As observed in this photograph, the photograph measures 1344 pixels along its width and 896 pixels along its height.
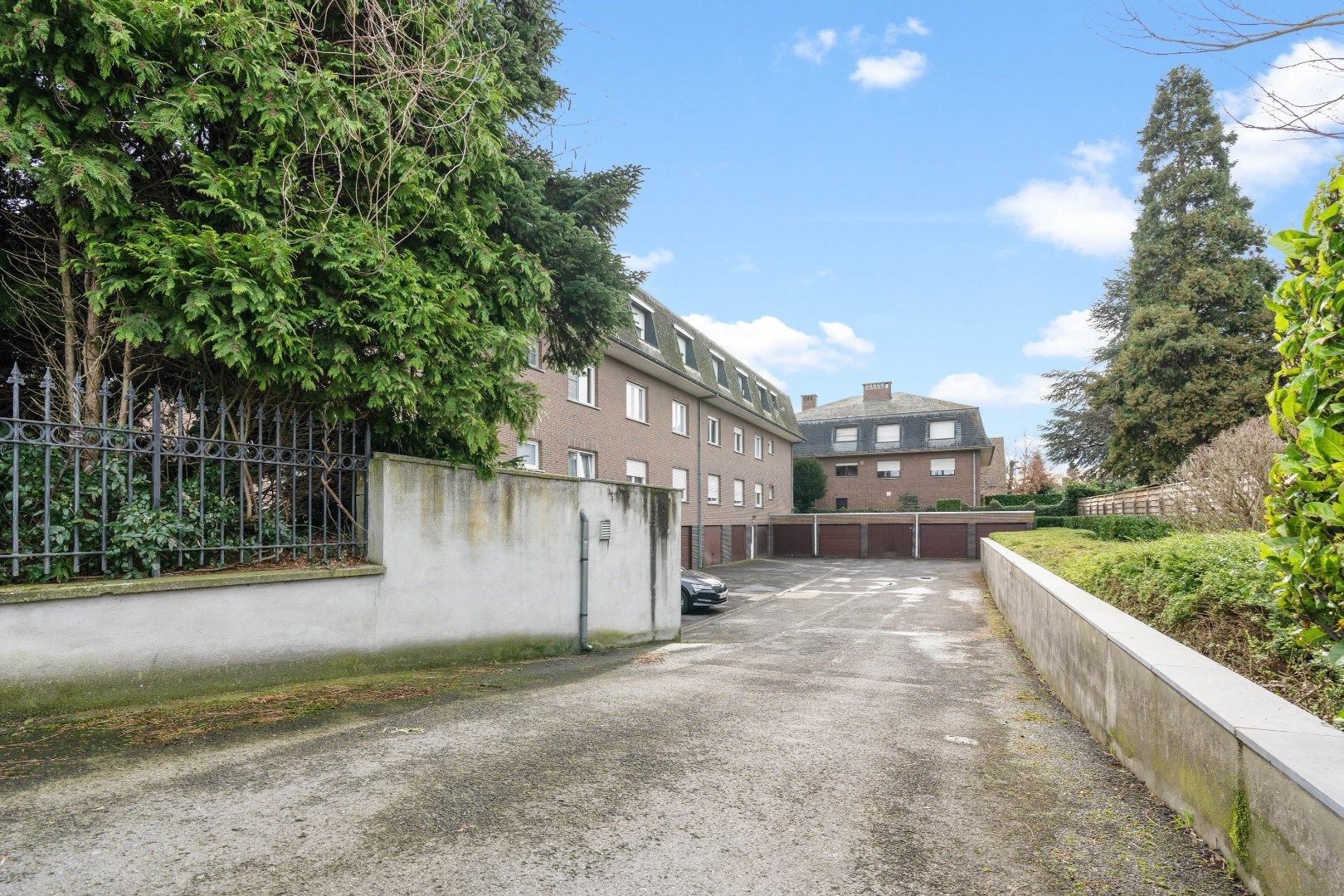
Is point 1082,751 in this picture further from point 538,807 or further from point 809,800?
point 538,807

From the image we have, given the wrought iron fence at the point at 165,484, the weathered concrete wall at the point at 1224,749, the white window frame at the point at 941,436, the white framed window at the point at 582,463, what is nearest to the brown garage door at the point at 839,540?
the white window frame at the point at 941,436

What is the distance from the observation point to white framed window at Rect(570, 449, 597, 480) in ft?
62.1

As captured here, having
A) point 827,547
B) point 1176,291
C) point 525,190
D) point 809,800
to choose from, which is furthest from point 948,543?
point 809,800

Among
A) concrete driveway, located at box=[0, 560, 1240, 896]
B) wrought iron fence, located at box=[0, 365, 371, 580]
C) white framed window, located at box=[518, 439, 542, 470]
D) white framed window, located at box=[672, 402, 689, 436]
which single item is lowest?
concrete driveway, located at box=[0, 560, 1240, 896]

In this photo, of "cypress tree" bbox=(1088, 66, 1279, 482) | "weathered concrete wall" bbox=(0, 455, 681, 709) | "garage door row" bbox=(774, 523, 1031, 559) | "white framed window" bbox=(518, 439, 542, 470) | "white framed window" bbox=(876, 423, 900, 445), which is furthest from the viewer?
"white framed window" bbox=(876, 423, 900, 445)

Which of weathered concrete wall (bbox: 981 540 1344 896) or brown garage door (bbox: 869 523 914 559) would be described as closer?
weathered concrete wall (bbox: 981 540 1344 896)

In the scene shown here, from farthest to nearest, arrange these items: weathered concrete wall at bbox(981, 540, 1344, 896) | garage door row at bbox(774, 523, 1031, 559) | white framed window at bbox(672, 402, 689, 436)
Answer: garage door row at bbox(774, 523, 1031, 559), white framed window at bbox(672, 402, 689, 436), weathered concrete wall at bbox(981, 540, 1344, 896)

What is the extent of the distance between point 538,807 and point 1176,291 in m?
28.5

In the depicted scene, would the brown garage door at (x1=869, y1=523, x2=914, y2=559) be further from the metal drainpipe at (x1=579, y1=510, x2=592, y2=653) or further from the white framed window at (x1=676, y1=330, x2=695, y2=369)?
the metal drainpipe at (x1=579, y1=510, x2=592, y2=653)

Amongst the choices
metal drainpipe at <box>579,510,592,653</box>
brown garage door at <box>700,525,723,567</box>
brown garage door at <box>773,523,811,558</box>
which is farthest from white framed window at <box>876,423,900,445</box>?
metal drainpipe at <box>579,510,592,653</box>

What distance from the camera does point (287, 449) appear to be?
6254 mm

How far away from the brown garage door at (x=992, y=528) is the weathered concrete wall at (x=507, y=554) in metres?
27.8

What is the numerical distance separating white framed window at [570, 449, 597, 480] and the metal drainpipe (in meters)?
9.59

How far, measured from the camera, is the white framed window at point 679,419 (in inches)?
989
